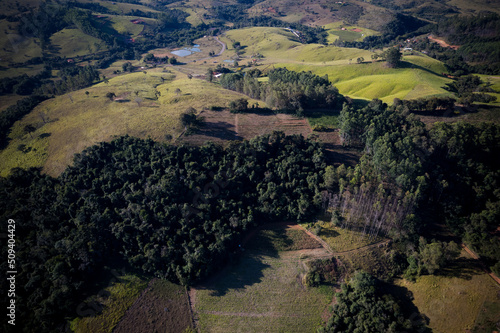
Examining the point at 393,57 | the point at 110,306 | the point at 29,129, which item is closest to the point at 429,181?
the point at 110,306

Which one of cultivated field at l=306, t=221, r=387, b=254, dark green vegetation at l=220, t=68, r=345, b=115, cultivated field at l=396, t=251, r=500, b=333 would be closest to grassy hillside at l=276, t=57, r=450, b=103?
dark green vegetation at l=220, t=68, r=345, b=115

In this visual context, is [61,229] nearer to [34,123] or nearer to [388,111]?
[34,123]

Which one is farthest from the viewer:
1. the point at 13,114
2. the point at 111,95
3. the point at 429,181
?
the point at 111,95

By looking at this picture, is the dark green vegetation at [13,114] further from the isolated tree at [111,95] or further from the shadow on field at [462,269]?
the shadow on field at [462,269]

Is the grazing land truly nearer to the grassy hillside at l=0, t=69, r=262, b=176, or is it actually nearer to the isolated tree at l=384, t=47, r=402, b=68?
the grassy hillside at l=0, t=69, r=262, b=176

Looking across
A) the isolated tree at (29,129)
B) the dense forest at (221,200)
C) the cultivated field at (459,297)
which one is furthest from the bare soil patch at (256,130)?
the isolated tree at (29,129)

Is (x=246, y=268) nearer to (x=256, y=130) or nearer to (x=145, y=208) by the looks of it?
(x=145, y=208)
